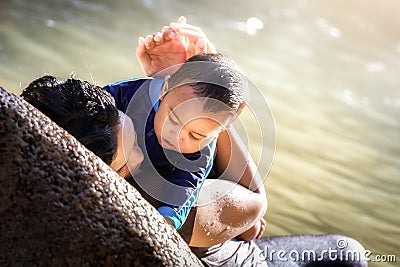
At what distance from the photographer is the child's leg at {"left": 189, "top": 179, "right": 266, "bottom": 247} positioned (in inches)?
111

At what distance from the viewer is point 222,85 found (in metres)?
2.59

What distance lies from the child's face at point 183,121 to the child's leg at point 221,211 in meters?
0.26

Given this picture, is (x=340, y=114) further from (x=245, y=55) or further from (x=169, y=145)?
(x=169, y=145)

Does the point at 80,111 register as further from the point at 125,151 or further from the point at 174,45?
the point at 174,45

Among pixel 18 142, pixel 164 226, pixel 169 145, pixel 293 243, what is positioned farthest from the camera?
pixel 293 243

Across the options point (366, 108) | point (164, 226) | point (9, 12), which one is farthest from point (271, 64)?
point (164, 226)

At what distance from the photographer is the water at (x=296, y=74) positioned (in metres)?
5.55

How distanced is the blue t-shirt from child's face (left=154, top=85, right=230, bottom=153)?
0.13ft

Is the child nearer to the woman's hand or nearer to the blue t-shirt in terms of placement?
the blue t-shirt

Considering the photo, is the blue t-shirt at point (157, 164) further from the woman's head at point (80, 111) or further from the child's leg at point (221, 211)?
the woman's head at point (80, 111)

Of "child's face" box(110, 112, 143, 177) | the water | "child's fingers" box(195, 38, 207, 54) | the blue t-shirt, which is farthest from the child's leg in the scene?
the water

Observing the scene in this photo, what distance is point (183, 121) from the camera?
254 cm

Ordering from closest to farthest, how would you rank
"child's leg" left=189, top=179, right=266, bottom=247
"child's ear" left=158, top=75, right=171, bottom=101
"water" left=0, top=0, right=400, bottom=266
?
"child's ear" left=158, top=75, right=171, bottom=101 < "child's leg" left=189, top=179, right=266, bottom=247 < "water" left=0, top=0, right=400, bottom=266

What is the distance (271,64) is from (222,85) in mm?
6577
